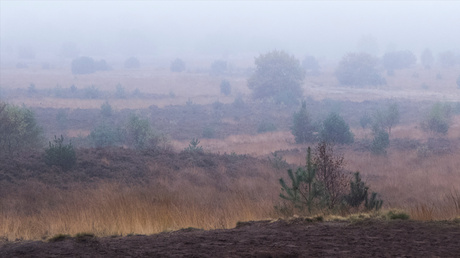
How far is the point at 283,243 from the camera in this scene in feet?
17.1

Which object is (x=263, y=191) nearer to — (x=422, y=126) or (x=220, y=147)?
(x=220, y=147)

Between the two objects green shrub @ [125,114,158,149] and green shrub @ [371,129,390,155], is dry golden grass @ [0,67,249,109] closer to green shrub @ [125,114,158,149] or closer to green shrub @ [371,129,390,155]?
green shrub @ [125,114,158,149]

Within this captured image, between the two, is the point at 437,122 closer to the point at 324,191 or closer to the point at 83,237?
the point at 324,191

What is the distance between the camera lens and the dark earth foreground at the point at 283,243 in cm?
477

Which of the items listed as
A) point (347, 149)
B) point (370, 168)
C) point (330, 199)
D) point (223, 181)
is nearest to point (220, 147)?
point (347, 149)

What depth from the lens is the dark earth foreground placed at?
477cm

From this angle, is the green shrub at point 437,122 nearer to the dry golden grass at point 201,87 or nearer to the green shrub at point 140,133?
the green shrub at point 140,133

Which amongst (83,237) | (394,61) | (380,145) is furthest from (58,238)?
(394,61)

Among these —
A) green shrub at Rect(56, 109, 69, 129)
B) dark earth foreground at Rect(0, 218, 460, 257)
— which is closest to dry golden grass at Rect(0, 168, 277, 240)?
dark earth foreground at Rect(0, 218, 460, 257)

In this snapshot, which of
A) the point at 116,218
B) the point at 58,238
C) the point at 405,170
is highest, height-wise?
the point at 58,238

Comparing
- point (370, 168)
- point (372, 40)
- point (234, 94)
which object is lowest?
point (370, 168)

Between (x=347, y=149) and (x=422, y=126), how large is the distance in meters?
10.9

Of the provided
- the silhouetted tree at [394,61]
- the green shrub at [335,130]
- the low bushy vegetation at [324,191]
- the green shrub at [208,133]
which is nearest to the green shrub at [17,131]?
the green shrub at [208,133]

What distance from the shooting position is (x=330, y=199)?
8516 millimetres
